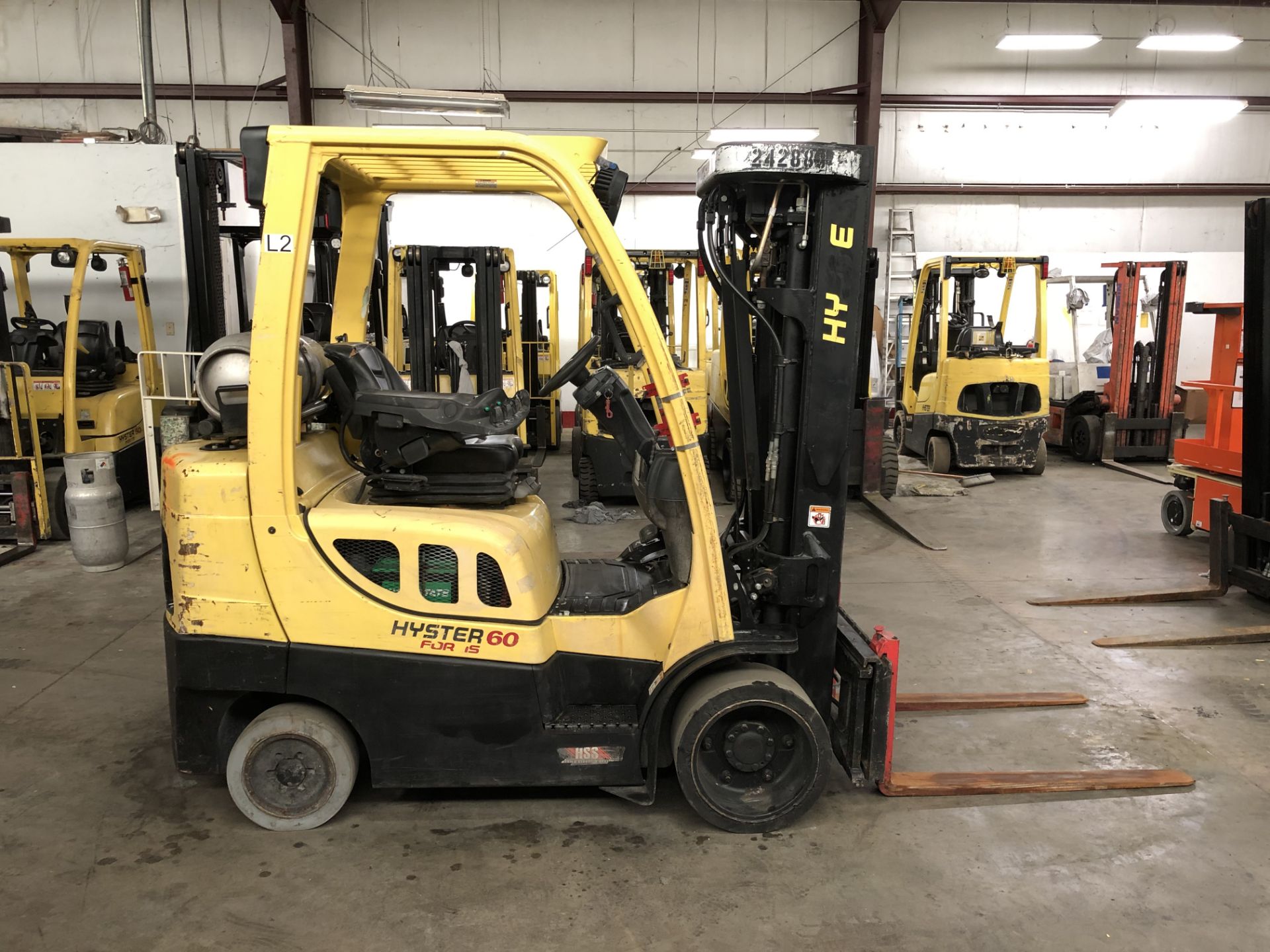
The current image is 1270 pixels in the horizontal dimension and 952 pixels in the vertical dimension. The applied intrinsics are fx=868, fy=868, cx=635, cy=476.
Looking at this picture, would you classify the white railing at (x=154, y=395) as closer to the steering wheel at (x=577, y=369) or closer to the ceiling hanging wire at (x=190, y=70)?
the steering wheel at (x=577, y=369)

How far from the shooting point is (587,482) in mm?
9305

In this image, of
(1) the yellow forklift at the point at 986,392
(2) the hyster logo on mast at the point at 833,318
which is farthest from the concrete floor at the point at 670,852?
(1) the yellow forklift at the point at 986,392

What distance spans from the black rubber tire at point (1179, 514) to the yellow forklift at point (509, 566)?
5328mm

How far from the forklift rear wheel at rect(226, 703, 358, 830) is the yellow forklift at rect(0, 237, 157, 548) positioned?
5505mm

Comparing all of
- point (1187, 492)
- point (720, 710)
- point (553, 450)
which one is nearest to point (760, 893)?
point (720, 710)

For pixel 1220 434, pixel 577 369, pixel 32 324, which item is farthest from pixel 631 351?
pixel 32 324

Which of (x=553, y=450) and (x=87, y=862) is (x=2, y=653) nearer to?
(x=87, y=862)

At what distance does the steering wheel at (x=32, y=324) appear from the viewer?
848cm

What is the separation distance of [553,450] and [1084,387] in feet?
27.0

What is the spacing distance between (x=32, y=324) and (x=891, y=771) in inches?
353

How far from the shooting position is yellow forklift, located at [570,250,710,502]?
890cm

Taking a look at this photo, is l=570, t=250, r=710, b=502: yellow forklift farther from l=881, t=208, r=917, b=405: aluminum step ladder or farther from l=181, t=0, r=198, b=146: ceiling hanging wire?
l=181, t=0, r=198, b=146: ceiling hanging wire

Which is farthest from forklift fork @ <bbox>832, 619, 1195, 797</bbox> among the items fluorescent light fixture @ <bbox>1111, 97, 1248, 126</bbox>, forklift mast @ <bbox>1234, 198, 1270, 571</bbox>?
fluorescent light fixture @ <bbox>1111, 97, 1248, 126</bbox>

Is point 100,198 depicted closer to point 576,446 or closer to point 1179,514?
point 576,446
